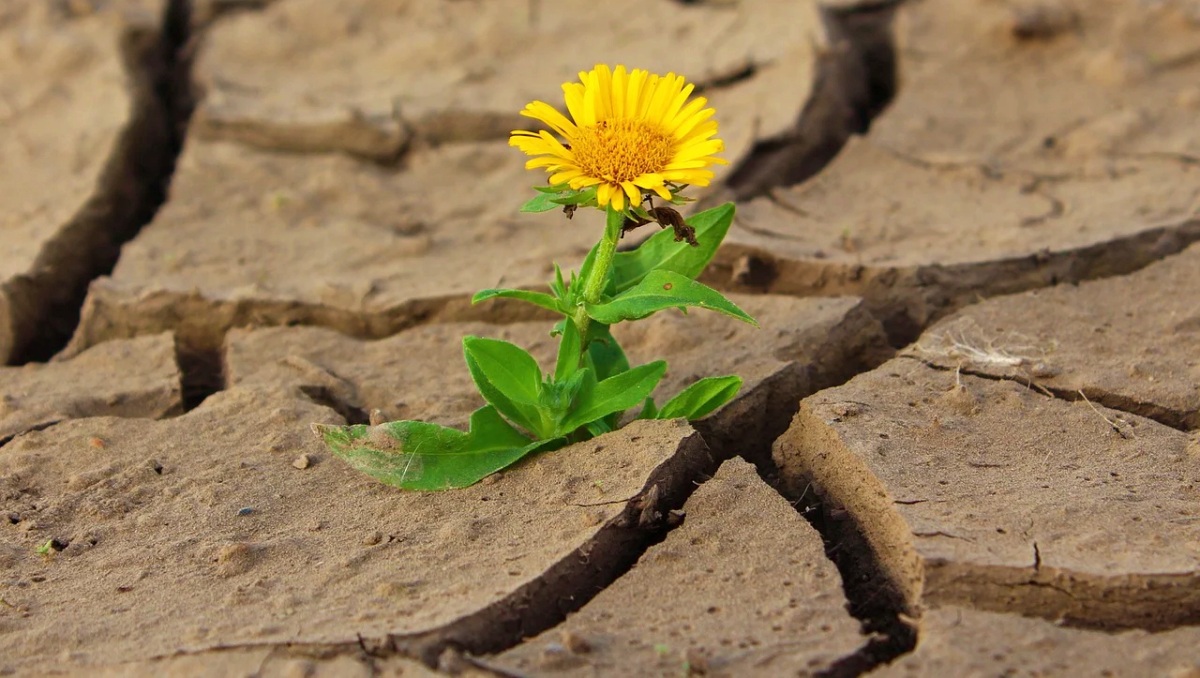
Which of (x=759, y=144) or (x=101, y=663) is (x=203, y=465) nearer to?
(x=101, y=663)

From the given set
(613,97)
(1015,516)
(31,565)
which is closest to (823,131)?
(613,97)

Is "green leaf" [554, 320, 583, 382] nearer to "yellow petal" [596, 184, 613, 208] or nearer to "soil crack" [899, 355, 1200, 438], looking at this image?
"yellow petal" [596, 184, 613, 208]

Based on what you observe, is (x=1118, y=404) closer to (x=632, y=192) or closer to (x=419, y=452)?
(x=632, y=192)

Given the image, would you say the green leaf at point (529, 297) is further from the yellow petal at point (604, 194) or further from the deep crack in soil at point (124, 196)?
the deep crack in soil at point (124, 196)

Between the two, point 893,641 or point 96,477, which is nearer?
point 893,641

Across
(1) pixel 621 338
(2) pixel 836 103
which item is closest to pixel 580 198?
(1) pixel 621 338

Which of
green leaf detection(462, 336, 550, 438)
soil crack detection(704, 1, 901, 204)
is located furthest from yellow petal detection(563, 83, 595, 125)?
soil crack detection(704, 1, 901, 204)

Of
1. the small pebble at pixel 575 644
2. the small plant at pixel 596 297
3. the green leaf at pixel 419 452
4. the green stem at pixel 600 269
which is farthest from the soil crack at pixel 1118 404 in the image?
the small pebble at pixel 575 644
